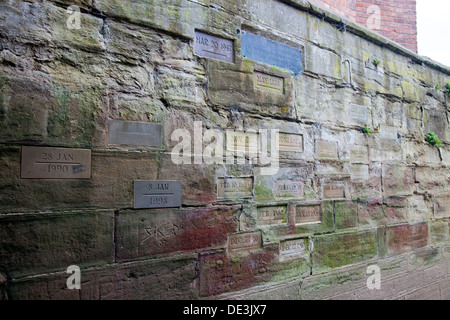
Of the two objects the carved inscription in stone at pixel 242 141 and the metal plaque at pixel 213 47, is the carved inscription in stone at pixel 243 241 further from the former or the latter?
the metal plaque at pixel 213 47

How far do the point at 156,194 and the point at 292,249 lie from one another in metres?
1.32

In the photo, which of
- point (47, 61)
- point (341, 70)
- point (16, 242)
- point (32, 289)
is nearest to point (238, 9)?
point (341, 70)

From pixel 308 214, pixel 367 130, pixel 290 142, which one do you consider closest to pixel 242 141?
pixel 290 142

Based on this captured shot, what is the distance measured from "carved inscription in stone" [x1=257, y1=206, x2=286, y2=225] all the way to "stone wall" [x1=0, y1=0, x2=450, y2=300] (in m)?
0.02

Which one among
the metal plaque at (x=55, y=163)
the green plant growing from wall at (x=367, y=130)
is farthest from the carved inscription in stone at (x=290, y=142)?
the metal plaque at (x=55, y=163)

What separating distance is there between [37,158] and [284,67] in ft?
6.81

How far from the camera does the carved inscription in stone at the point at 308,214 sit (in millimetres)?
2752

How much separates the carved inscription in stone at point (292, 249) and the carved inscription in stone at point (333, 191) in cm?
52

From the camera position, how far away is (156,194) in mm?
2092

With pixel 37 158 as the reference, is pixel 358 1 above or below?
above

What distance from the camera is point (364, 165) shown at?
10.8ft

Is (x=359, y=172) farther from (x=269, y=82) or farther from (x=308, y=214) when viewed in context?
(x=269, y=82)

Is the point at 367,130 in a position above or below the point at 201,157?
above
